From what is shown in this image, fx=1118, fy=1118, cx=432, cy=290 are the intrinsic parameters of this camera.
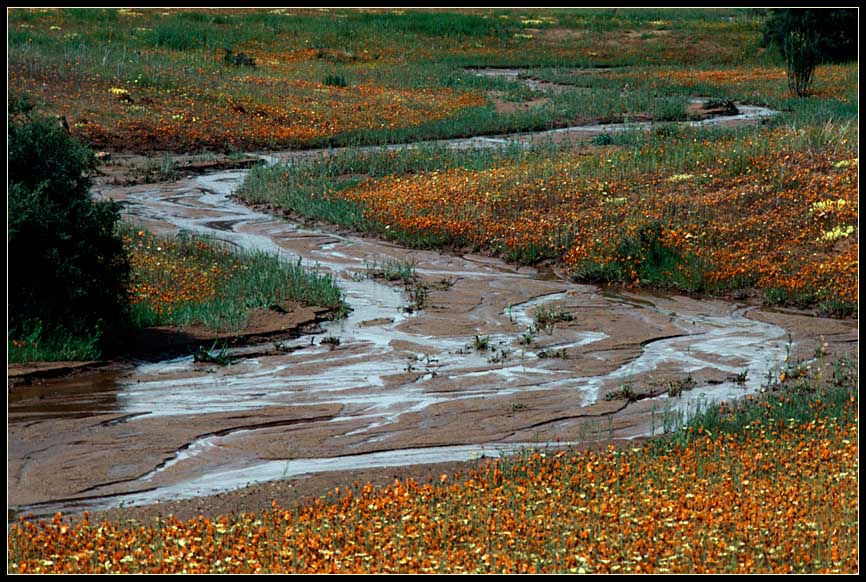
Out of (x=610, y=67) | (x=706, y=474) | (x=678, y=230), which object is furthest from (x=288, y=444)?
(x=610, y=67)

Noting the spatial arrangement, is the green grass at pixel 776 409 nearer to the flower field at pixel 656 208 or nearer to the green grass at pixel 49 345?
the flower field at pixel 656 208

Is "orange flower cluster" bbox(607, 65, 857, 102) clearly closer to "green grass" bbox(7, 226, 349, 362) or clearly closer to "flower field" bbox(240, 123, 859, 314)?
"flower field" bbox(240, 123, 859, 314)

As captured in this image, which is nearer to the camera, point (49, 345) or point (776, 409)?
point (776, 409)

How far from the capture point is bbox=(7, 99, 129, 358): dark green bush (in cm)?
1144

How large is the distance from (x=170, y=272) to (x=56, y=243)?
3.94 metres

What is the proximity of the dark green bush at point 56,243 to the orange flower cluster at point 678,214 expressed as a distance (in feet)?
25.2

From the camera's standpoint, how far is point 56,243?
38.3 ft

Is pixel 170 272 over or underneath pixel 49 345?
underneath

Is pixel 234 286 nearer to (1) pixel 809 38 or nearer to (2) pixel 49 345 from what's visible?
(2) pixel 49 345

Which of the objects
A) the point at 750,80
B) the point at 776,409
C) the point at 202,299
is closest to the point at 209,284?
the point at 202,299

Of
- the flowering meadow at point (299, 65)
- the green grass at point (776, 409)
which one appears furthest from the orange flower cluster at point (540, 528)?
the flowering meadow at point (299, 65)

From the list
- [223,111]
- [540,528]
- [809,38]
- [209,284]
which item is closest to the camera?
[540,528]

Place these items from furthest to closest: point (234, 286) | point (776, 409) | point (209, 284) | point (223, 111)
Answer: point (223, 111) → point (209, 284) → point (234, 286) → point (776, 409)
